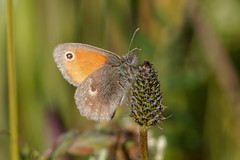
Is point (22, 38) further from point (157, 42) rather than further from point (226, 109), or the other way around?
point (226, 109)

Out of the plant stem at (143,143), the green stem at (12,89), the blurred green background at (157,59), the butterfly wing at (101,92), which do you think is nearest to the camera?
the plant stem at (143,143)

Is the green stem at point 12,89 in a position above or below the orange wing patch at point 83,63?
below

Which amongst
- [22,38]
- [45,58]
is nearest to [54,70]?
[45,58]

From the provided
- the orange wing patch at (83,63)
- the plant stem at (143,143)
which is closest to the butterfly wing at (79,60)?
the orange wing patch at (83,63)

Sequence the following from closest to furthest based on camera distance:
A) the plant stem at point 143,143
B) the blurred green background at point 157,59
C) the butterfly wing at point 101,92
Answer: the plant stem at point 143,143
the butterfly wing at point 101,92
the blurred green background at point 157,59

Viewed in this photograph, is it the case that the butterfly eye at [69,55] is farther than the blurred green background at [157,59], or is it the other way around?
the blurred green background at [157,59]

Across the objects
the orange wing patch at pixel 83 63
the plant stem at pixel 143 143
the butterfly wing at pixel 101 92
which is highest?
the orange wing patch at pixel 83 63

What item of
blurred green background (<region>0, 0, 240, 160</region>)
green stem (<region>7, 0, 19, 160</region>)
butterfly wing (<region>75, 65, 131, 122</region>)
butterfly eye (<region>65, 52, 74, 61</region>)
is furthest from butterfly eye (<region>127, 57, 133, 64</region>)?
blurred green background (<region>0, 0, 240, 160</region>)

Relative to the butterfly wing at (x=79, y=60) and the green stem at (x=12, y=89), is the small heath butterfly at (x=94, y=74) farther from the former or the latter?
the green stem at (x=12, y=89)
